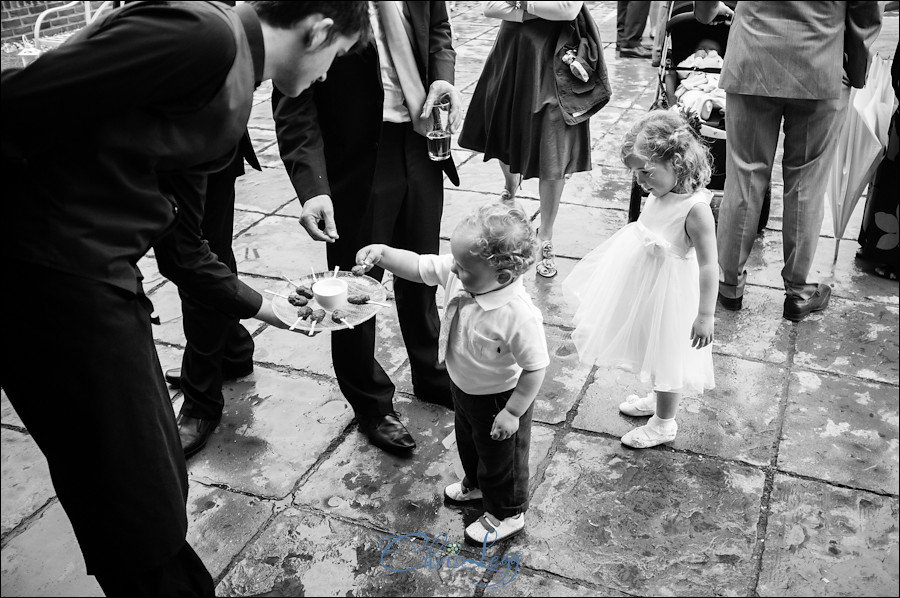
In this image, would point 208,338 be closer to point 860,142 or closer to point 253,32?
A: point 253,32

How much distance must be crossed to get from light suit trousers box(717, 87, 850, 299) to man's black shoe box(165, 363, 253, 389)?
252cm

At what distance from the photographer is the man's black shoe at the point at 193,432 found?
10.6 feet

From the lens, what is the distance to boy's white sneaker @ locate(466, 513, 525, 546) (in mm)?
2725

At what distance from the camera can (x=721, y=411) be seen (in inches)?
136

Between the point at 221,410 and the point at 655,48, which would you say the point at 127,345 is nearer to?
the point at 221,410

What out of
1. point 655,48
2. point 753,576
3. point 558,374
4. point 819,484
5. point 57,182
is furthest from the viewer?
point 655,48

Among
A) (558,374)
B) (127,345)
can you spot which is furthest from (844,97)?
(127,345)

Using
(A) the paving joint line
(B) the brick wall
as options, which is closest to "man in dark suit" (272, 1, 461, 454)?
(A) the paving joint line

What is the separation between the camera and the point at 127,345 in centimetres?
183

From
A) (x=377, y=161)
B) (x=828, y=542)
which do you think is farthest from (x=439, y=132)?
(x=828, y=542)

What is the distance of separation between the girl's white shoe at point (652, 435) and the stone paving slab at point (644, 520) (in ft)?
0.12

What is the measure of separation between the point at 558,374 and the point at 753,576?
1359 millimetres

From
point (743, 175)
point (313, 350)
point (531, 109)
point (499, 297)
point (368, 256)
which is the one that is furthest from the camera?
→ point (531, 109)

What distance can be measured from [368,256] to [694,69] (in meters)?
3.14
